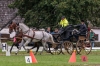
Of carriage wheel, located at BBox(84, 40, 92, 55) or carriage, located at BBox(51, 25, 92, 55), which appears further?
carriage wheel, located at BBox(84, 40, 92, 55)

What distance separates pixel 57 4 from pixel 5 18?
41.6ft

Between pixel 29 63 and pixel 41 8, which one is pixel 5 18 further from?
pixel 29 63

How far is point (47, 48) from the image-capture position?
29266 mm

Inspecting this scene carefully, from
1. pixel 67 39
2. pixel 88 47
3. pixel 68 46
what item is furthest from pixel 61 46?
pixel 88 47

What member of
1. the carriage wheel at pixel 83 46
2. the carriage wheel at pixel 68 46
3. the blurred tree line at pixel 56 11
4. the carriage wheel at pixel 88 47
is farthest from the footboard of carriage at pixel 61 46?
the blurred tree line at pixel 56 11

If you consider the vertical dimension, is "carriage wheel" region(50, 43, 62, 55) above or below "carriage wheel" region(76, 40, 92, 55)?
below

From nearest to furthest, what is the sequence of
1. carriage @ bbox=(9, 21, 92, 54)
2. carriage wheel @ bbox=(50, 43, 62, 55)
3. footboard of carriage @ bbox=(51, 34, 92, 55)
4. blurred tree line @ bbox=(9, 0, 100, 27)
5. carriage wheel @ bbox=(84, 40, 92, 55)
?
carriage @ bbox=(9, 21, 92, 54), footboard of carriage @ bbox=(51, 34, 92, 55), carriage wheel @ bbox=(84, 40, 92, 55), carriage wheel @ bbox=(50, 43, 62, 55), blurred tree line @ bbox=(9, 0, 100, 27)

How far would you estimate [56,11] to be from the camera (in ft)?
128

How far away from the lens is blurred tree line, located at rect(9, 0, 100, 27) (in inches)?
1522

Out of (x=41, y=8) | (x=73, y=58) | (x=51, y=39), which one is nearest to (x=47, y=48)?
(x=51, y=39)

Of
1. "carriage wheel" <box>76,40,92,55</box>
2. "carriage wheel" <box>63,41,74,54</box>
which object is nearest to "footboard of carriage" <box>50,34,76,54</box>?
"carriage wheel" <box>63,41,74,54</box>

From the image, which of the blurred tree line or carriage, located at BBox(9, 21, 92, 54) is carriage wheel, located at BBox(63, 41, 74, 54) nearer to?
carriage, located at BBox(9, 21, 92, 54)

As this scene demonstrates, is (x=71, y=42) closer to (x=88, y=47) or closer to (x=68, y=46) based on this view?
(x=68, y=46)

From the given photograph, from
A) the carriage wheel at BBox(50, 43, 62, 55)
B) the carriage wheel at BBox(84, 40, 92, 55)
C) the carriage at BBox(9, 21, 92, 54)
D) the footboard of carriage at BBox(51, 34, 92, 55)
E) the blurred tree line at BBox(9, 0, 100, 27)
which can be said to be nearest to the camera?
the carriage at BBox(9, 21, 92, 54)
